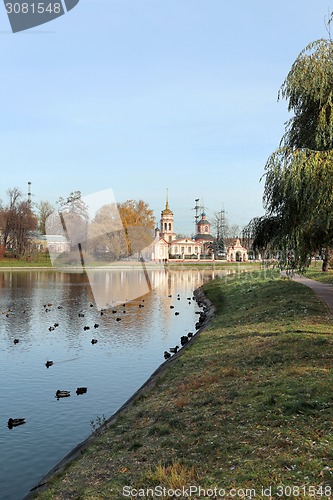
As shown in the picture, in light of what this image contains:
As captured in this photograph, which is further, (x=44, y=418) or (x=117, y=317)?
(x=117, y=317)

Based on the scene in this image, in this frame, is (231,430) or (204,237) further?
(204,237)

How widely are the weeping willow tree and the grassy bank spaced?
10.4 feet

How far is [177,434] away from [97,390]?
7.37 m

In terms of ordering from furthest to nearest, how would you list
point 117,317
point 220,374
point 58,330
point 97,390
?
point 117,317 < point 58,330 < point 97,390 < point 220,374

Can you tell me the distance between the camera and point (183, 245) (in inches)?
5517

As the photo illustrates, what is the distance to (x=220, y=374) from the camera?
13625 millimetres

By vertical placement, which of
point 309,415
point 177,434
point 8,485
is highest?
point 309,415

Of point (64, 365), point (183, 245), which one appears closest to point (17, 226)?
point (183, 245)

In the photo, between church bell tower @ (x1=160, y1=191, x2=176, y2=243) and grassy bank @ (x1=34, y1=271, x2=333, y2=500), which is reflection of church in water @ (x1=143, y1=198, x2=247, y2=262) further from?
grassy bank @ (x1=34, y1=271, x2=333, y2=500)

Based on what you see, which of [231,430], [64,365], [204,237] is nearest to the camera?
[231,430]

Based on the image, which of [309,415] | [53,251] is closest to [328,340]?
Result: [309,415]

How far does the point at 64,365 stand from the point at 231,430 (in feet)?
41.1

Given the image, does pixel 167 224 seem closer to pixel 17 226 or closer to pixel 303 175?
pixel 17 226

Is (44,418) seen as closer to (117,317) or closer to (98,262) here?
(117,317)
